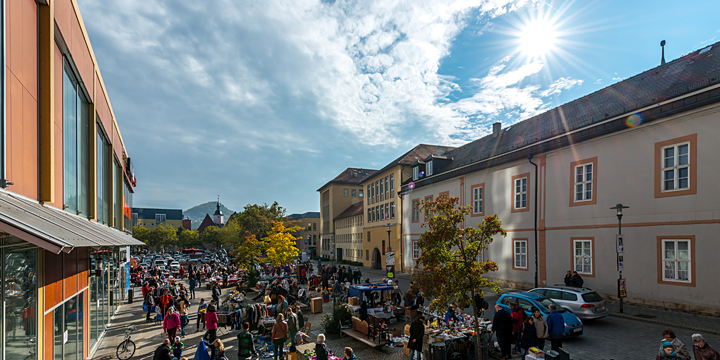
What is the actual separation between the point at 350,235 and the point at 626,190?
45.8 m

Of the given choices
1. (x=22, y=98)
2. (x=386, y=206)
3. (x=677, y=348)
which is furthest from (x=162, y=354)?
(x=386, y=206)

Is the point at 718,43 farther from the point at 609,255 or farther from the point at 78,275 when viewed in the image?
the point at 78,275

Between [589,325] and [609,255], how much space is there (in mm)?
5883

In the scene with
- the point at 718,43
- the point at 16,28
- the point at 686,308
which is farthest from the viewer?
the point at 718,43

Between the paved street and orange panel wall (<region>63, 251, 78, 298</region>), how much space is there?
419cm

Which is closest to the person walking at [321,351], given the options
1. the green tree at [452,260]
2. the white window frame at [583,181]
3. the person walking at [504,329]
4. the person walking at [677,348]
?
the green tree at [452,260]

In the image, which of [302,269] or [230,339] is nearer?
[230,339]

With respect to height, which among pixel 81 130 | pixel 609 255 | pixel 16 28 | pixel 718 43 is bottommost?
pixel 609 255

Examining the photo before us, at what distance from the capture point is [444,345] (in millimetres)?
11070

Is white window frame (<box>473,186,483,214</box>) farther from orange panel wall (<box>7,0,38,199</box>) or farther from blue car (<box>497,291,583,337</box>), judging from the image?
orange panel wall (<box>7,0,38,199</box>)

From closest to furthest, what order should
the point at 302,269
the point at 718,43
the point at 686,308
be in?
1. the point at 686,308
2. the point at 718,43
3. the point at 302,269

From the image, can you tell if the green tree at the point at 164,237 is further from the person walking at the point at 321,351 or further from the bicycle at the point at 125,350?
the person walking at the point at 321,351

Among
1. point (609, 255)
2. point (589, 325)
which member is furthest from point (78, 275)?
point (609, 255)

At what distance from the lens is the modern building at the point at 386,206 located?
141ft
